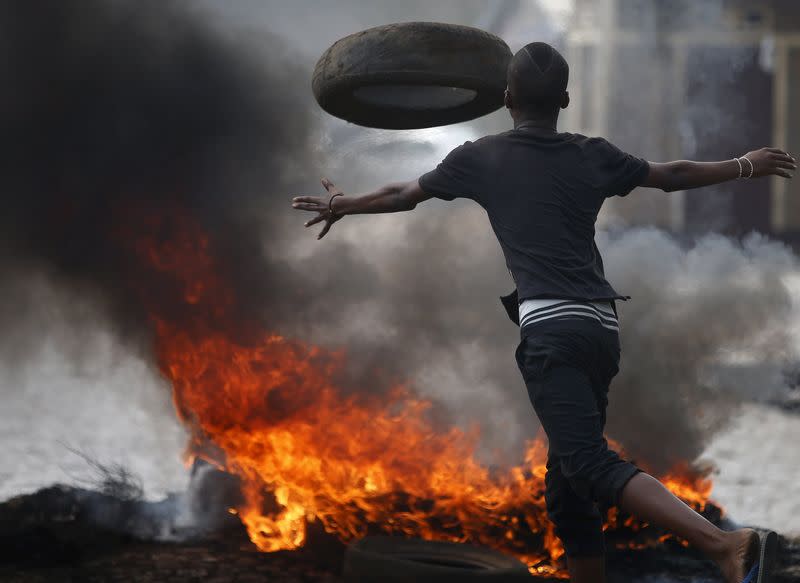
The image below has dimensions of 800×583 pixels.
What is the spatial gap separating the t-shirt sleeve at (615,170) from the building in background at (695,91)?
7381mm

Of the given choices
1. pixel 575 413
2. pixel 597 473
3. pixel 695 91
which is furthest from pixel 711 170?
pixel 695 91

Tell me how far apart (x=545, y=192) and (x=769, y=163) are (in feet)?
3.00

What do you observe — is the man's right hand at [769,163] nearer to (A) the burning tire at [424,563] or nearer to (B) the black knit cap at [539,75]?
(B) the black knit cap at [539,75]

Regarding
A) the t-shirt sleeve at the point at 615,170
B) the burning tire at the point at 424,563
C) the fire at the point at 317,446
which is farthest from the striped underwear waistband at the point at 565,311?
the fire at the point at 317,446

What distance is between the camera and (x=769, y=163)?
332 cm

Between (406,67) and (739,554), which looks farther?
(406,67)

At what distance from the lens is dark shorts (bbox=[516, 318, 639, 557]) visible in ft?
9.29

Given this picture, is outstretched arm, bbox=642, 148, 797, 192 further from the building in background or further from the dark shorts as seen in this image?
the building in background

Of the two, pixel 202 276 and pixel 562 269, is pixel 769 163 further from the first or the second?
pixel 202 276

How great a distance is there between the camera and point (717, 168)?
10.7 feet

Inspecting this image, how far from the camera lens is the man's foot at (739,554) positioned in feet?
8.62

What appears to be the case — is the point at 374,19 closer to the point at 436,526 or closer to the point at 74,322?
the point at 74,322

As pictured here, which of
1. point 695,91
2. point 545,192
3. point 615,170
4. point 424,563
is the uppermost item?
point 695,91

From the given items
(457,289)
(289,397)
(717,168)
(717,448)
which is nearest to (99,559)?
(289,397)
